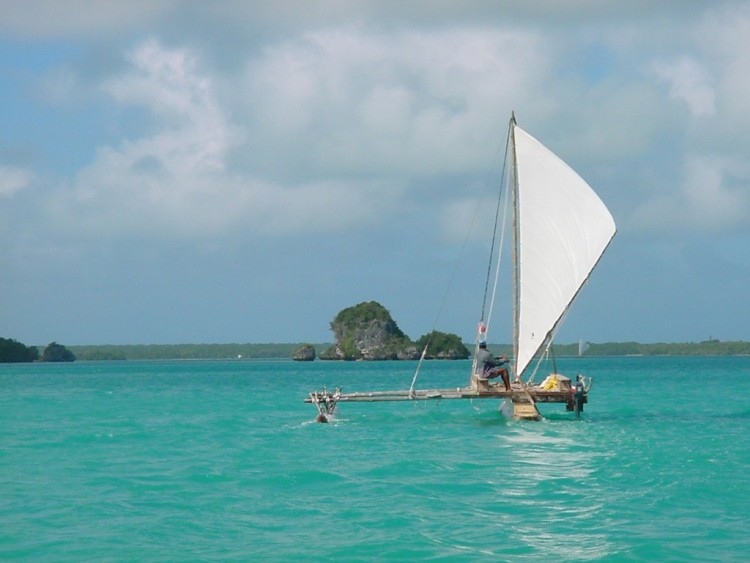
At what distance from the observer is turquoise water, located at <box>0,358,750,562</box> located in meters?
16.0

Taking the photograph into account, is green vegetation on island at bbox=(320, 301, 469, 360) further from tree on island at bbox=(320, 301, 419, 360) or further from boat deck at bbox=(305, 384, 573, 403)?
boat deck at bbox=(305, 384, 573, 403)

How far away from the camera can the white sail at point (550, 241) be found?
109 feet

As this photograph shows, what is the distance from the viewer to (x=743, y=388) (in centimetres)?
6494

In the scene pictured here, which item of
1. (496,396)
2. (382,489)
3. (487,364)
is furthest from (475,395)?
(382,489)

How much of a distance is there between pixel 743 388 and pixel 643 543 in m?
52.8

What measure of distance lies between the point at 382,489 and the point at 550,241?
587 inches

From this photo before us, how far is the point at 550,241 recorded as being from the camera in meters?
33.6

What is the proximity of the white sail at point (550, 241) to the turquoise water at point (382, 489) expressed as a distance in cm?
337

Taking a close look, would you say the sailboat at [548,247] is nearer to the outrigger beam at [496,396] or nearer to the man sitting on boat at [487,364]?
the outrigger beam at [496,396]

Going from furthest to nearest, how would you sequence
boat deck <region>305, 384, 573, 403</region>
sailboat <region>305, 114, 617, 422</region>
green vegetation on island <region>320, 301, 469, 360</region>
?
green vegetation on island <region>320, 301, 469, 360</region>
sailboat <region>305, 114, 617, 422</region>
boat deck <region>305, 384, 573, 403</region>

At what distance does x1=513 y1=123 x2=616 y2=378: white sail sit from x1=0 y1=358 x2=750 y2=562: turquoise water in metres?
3.37

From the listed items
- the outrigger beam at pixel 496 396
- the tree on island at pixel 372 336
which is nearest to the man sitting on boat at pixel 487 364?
the outrigger beam at pixel 496 396

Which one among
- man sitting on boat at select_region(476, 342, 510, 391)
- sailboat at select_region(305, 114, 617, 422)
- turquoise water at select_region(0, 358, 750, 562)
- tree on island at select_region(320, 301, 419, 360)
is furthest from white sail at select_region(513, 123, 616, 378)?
tree on island at select_region(320, 301, 419, 360)

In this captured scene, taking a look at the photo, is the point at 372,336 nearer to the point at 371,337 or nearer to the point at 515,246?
the point at 371,337
